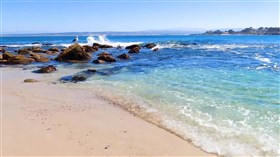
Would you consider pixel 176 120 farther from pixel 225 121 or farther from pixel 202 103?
pixel 202 103

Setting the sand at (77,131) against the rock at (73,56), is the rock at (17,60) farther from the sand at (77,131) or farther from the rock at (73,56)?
the sand at (77,131)

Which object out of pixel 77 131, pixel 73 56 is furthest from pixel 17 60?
pixel 77 131

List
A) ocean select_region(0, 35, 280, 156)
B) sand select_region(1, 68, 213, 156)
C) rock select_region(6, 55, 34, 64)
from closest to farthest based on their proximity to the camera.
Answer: sand select_region(1, 68, 213, 156)
ocean select_region(0, 35, 280, 156)
rock select_region(6, 55, 34, 64)

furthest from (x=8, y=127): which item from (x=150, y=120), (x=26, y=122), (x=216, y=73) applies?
(x=216, y=73)

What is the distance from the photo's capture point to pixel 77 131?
961 cm

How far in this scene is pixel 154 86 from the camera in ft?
53.8

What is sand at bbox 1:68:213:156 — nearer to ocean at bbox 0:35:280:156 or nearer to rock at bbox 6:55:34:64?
ocean at bbox 0:35:280:156

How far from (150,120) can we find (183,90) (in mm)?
4823

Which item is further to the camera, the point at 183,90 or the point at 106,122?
the point at 183,90

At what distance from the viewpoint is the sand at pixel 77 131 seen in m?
8.16

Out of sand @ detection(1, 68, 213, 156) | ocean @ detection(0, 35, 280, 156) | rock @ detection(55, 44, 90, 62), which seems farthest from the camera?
rock @ detection(55, 44, 90, 62)

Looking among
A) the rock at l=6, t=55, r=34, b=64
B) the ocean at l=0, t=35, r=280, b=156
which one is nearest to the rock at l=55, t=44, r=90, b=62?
the rock at l=6, t=55, r=34, b=64

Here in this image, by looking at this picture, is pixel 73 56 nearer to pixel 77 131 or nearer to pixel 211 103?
pixel 211 103

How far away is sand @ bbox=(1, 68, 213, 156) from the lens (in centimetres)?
816
